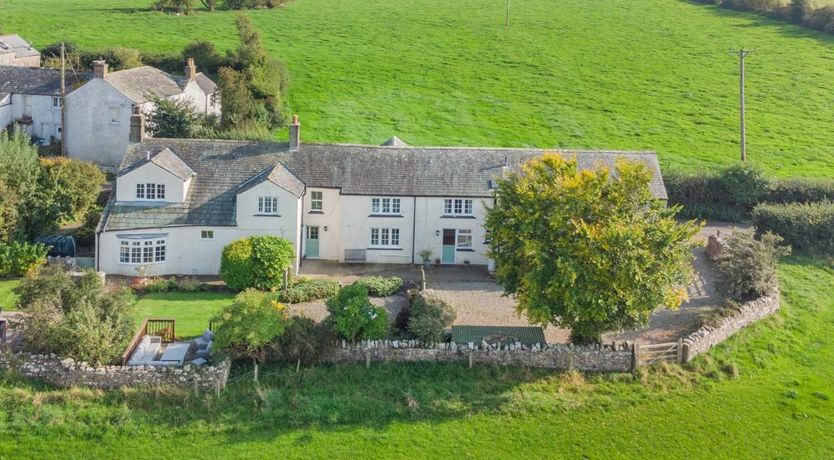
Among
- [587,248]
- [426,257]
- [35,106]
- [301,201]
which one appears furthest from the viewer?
[35,106]

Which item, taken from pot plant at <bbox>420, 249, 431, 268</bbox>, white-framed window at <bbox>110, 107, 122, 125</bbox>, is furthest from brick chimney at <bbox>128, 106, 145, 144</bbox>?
pot plant at <bbox>420, 249, 431, 268</bbox>

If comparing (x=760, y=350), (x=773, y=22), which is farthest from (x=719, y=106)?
(x=760, y=350)

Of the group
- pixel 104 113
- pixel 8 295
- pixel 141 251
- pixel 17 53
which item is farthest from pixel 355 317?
pixel 17 53

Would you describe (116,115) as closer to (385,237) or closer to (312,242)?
(312,242)

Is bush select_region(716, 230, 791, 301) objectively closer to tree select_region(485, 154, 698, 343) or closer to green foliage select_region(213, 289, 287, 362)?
tree select_region(485, 154, 698, 343)

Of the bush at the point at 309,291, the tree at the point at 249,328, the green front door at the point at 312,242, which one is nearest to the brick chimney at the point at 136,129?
the green front door at the point at 312,242

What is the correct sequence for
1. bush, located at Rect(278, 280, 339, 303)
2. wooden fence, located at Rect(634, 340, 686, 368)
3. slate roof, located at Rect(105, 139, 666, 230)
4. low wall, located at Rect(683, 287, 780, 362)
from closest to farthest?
1. wooden fence, located at Rect(634, 340, 686, 368)
2. low wall, located at Rect(683, 287, 780, 362)
3. bush, located at Rect(278, 280, 339, 303)
4. slate roof, located at Rect(105, 139, 666, 230)
